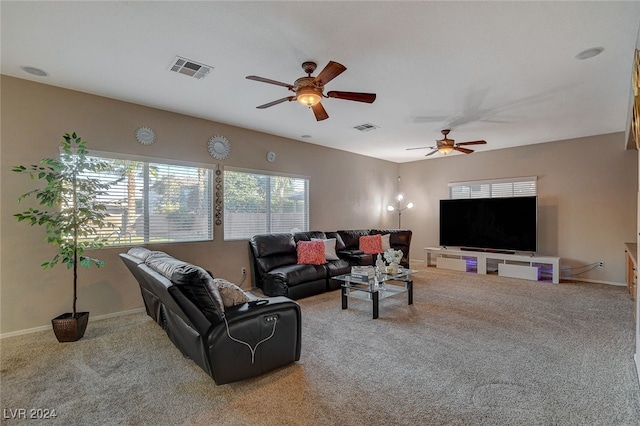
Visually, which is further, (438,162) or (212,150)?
(438,162)


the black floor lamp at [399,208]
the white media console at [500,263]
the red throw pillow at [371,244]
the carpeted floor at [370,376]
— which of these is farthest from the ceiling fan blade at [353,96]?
the black floor lamp at [399,208]

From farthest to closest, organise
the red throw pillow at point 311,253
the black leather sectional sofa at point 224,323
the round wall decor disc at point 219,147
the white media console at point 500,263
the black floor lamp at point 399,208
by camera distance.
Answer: the black floor lamp at point 399,208
the white media console at point 500,263
the red throw pillow at point 311,253
the round wall decor disc at point 219,147
the black leather sectional sofa at point 224,323

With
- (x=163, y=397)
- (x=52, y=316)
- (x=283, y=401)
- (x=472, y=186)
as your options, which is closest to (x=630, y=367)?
(x=283, y=401)

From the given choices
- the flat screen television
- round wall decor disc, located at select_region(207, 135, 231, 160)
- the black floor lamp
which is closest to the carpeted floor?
the flat screen television

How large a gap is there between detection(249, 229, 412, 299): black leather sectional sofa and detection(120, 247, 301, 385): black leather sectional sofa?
1.99m

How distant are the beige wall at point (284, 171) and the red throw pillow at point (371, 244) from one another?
823mm

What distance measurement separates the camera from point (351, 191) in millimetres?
7371

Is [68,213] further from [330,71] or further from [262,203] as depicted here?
[330,71]

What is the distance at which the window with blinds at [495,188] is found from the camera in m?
6.52

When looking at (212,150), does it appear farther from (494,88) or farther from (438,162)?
(438,162)

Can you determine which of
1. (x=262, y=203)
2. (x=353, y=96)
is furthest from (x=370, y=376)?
(x=262, y=203)

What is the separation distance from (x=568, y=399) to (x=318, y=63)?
3410 millimetres

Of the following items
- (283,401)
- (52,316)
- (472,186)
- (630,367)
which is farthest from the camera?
(472,186)

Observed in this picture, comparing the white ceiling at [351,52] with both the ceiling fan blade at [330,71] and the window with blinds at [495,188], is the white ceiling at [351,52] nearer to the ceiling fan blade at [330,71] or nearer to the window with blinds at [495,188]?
the ceiling fan blade at [330,71]
